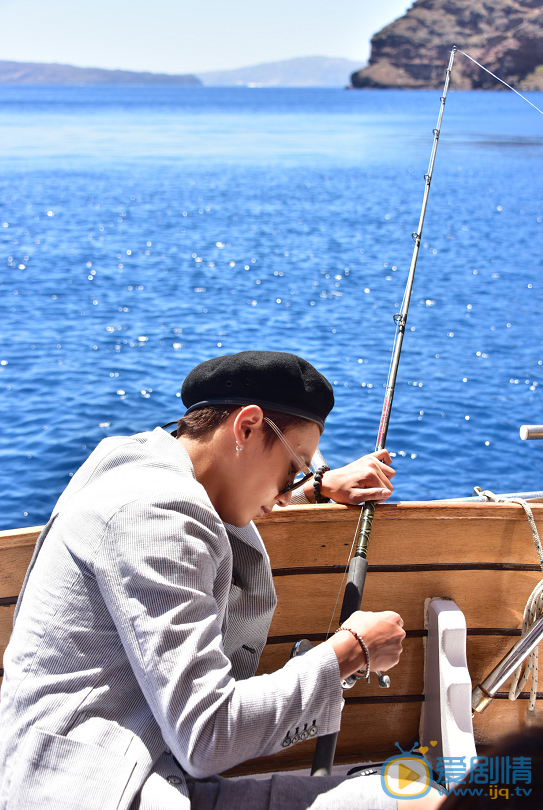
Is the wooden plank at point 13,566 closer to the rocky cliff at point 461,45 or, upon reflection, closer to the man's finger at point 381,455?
the man's finger at point 381,455

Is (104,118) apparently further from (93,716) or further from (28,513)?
(93,716)

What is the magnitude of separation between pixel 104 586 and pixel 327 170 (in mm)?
26247

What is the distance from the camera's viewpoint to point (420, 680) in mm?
2174

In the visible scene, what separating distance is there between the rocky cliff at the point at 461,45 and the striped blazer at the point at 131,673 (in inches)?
3273

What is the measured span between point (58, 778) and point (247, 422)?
0.67m

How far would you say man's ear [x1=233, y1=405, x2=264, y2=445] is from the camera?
52.1 inches

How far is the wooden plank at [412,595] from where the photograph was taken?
2.05 meters

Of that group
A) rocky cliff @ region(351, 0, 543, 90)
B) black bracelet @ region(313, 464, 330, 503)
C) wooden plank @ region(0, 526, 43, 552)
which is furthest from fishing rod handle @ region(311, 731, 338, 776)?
rocky cliff @ region(351, 0, 543, 90)

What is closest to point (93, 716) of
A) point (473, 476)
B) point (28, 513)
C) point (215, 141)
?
point (28, 513)

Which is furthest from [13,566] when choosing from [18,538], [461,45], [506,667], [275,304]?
[461,45]

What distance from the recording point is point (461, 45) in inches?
3765

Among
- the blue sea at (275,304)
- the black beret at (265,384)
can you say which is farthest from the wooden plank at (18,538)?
the blue sea at (275,304)

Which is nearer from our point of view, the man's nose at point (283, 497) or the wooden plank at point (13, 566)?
the man's nose at point (283, 497)

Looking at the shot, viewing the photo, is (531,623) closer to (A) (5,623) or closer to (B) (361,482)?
(B) (361,482)
